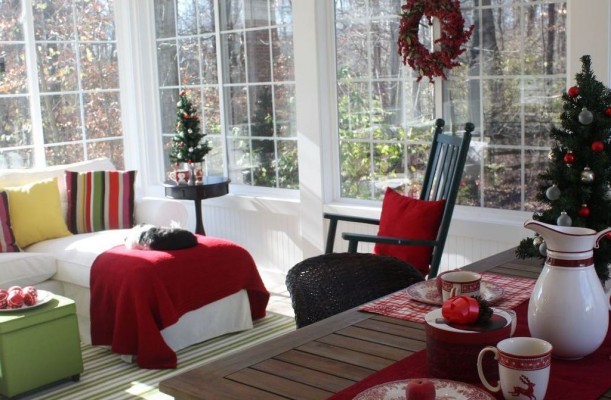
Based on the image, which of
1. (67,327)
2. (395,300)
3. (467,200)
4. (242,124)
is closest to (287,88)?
(242,124)

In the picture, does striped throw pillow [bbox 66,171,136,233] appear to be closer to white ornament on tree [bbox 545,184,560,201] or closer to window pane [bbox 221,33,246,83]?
window pane [bbox 221,33,246,83]

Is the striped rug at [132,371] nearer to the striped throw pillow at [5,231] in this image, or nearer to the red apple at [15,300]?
the red apple at [15,300]

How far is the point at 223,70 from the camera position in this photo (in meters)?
5.83

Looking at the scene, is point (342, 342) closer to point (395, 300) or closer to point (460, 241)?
point (395, 300)

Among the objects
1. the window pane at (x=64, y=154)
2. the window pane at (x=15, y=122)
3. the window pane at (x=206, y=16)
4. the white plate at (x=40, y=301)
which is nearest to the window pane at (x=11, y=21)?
the window pane at (x=15, y=122)

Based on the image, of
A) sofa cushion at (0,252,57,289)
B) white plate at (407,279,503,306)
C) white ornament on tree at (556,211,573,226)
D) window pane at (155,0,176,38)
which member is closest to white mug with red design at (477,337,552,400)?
white plate at (407,279,503,306)

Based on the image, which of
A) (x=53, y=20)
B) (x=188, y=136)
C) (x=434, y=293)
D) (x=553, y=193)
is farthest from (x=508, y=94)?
(x=53, y=20)

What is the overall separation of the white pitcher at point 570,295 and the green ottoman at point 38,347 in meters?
2.76

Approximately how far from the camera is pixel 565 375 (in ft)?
5.46

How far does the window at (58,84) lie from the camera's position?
5.74 meters

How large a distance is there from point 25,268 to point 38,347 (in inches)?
35.4

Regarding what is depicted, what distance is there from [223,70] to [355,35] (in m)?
1.21

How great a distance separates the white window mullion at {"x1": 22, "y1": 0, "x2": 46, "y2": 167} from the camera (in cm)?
578

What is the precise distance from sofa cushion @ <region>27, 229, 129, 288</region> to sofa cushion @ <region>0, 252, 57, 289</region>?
6 cm
